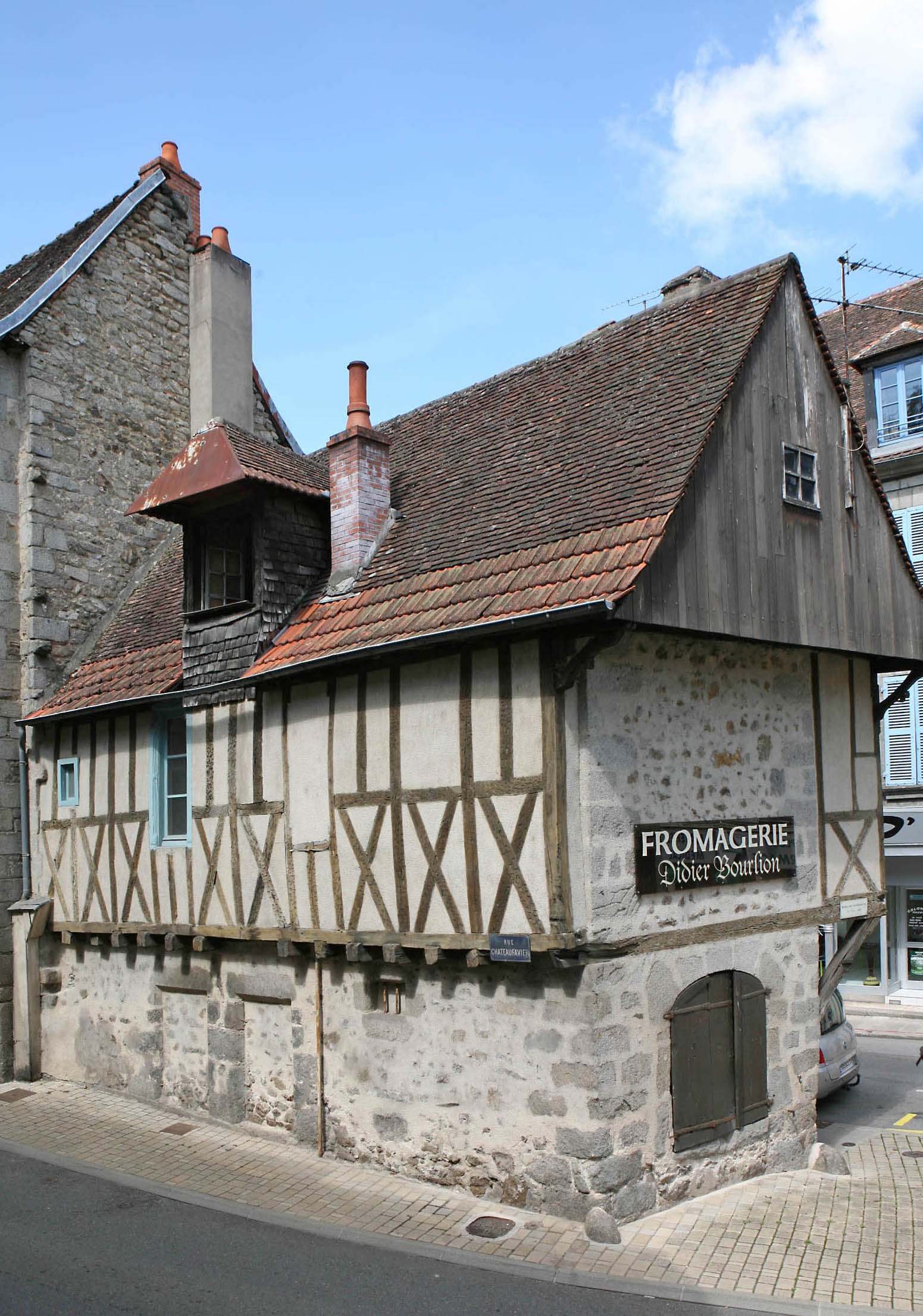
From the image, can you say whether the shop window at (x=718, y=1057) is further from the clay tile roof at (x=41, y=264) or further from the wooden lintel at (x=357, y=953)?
the clay tile roof at (x=41, y=264)

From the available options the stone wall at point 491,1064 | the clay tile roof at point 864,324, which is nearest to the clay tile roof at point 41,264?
the stone wall at point 491,1064

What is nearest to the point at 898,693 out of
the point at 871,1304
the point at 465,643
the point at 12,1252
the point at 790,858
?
the point at 790,858

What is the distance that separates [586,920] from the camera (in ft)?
25.2

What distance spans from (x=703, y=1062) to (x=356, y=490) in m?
5.74

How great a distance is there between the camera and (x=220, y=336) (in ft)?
47.0

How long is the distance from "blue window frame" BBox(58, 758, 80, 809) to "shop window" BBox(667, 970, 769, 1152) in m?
7.27

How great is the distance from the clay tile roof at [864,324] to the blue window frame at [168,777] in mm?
12304

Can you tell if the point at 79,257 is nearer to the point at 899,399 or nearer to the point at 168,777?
the point at 168,777

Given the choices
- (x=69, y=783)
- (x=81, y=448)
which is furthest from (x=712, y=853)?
(x=81, y=448)

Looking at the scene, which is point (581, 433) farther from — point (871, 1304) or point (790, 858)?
point (871, 1304)

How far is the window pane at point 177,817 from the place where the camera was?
37.5 ft

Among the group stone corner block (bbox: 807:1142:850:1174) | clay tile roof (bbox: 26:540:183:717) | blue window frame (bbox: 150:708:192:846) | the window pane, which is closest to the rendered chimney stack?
clay tile roof (bbox: 26:540:183:717)

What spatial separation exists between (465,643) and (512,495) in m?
1.76

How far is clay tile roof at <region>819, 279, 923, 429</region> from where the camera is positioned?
18312mm
